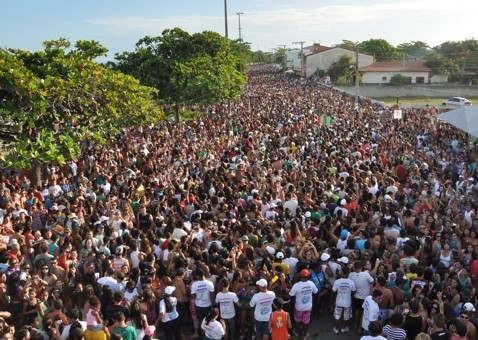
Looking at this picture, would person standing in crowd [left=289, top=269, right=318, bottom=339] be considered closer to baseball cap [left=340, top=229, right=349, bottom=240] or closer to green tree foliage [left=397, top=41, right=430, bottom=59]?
baseball cap [left=340, top=229, right=349, bottom=240]

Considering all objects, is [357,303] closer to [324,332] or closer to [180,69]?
[324,332]

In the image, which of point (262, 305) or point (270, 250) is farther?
point (270, 250)

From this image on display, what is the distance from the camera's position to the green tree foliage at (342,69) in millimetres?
66531

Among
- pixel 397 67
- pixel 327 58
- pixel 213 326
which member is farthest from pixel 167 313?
pixel 327 58

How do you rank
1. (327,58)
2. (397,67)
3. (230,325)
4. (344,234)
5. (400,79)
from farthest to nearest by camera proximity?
(327,58) → (397,67) → (400,79) → (344,234) → (230,325)

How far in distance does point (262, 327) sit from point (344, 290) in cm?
131

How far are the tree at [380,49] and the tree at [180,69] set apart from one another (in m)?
71.2

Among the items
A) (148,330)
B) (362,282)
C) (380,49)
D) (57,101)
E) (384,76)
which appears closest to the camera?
(148,330)

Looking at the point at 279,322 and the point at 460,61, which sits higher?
the point at 460,61

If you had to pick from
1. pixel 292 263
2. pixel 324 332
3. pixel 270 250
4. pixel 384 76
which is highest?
pixel 384 76

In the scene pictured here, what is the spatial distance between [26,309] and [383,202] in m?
6.84

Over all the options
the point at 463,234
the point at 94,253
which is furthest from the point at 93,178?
the point at 463,234

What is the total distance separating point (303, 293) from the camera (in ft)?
21.5

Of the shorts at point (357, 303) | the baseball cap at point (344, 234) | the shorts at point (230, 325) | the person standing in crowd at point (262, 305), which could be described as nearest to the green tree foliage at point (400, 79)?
the baseball cap at point (344, 234)
